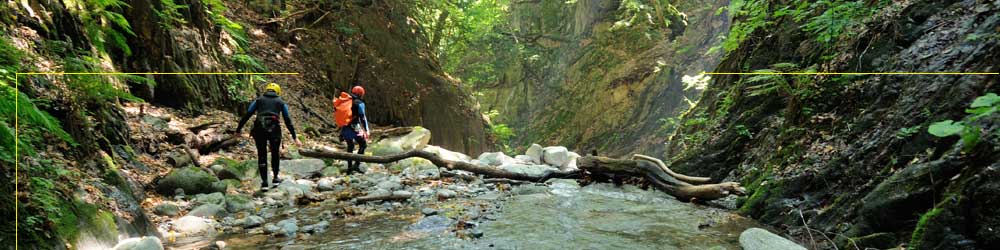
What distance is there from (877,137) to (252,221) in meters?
5.47

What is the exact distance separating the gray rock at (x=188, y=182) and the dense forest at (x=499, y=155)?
0.02 metres

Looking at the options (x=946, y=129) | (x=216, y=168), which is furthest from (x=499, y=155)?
(x=946, y=129)

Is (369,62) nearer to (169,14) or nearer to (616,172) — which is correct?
(169,14)

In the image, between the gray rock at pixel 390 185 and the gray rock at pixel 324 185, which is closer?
the gray rock at pixel 324 185

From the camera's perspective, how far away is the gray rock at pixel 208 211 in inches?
207

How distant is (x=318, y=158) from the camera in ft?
29.7

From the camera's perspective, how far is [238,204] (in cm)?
585

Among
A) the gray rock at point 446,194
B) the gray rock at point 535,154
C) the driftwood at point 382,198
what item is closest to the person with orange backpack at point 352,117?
the gray rock at point 446,194

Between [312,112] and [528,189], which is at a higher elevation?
[312,112]

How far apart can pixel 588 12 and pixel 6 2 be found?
956 inches

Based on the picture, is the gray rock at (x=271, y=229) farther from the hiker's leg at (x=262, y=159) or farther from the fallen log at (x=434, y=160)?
the fallen log at (x=434, y=160)

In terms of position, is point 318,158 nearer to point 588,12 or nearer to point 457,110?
point 457,110

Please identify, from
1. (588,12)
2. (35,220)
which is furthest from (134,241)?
(588,12)

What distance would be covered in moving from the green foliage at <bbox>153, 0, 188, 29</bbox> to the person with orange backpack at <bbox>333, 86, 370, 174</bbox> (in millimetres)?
2720
